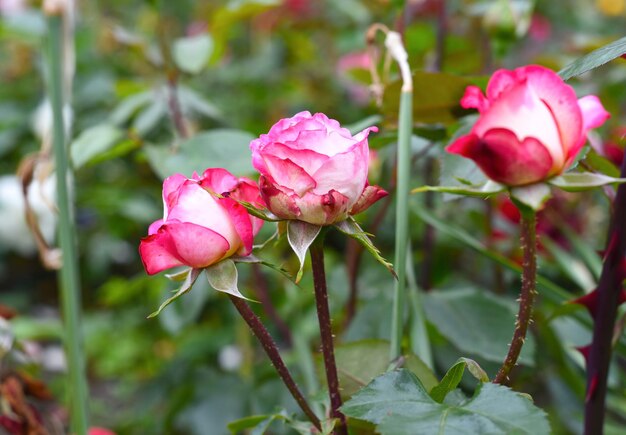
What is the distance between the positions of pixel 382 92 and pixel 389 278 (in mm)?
284

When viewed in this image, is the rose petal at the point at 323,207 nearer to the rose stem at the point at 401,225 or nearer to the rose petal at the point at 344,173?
the rose petal at the point at 344,173

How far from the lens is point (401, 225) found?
471 mm

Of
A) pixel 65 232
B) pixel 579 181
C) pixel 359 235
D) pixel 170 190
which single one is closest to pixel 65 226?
pixel 65 232

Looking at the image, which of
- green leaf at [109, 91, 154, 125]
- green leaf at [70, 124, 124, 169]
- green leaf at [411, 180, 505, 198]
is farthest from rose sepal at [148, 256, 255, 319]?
green leaf at [109, 91, 154, 125]

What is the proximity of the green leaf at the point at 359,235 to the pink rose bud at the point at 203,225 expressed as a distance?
0.16 feet

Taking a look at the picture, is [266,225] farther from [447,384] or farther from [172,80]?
[447,384]

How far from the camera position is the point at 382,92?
62cm

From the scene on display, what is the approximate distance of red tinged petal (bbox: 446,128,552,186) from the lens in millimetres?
325

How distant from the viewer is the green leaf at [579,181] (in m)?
0.33

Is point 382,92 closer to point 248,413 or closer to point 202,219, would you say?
point 202,219

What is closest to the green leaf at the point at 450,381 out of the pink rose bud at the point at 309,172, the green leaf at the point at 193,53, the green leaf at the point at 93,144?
the pink rose bud at the point at 309,172

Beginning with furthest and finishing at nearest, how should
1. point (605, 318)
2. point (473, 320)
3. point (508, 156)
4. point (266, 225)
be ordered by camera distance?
point (266, 225)
point (473, 320)
point (605, 318)
point (508, 156)

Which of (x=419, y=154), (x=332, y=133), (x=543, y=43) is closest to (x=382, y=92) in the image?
(x=419, y=154)

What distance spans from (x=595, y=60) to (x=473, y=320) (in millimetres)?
311
